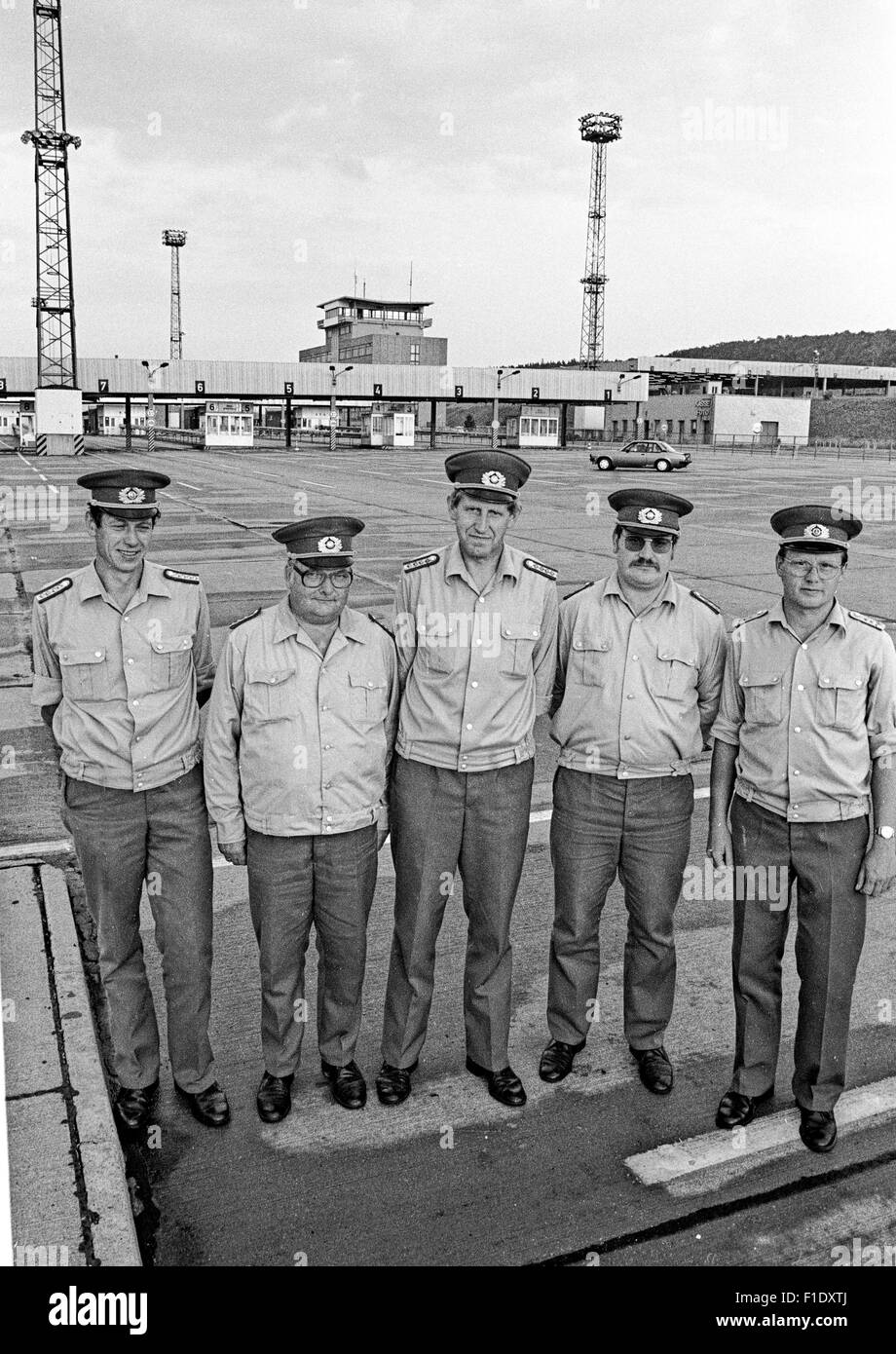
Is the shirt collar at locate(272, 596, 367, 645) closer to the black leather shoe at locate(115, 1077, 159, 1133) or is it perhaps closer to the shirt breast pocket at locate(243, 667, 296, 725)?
the shirt breast pocket at locate(243, 667, 296, 725)

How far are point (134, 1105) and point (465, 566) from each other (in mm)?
2104

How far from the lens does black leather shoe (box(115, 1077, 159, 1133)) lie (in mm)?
3525

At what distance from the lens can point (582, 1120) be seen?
3.57 metres

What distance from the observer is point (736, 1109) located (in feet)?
11.7

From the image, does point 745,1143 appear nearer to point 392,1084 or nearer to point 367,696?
point 392,1084

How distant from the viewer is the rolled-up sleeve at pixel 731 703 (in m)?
3.64

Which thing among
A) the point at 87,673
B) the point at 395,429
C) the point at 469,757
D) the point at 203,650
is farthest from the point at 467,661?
the point at 395,429

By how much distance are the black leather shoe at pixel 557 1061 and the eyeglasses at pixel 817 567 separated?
6.06 ft

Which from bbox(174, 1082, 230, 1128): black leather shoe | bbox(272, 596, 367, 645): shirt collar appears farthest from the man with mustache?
bbox(174, 1082, 230, 1128): black leather shoe

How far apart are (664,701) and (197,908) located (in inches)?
68.6

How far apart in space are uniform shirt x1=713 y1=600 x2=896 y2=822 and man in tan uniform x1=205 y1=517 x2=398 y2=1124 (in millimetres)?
1279
